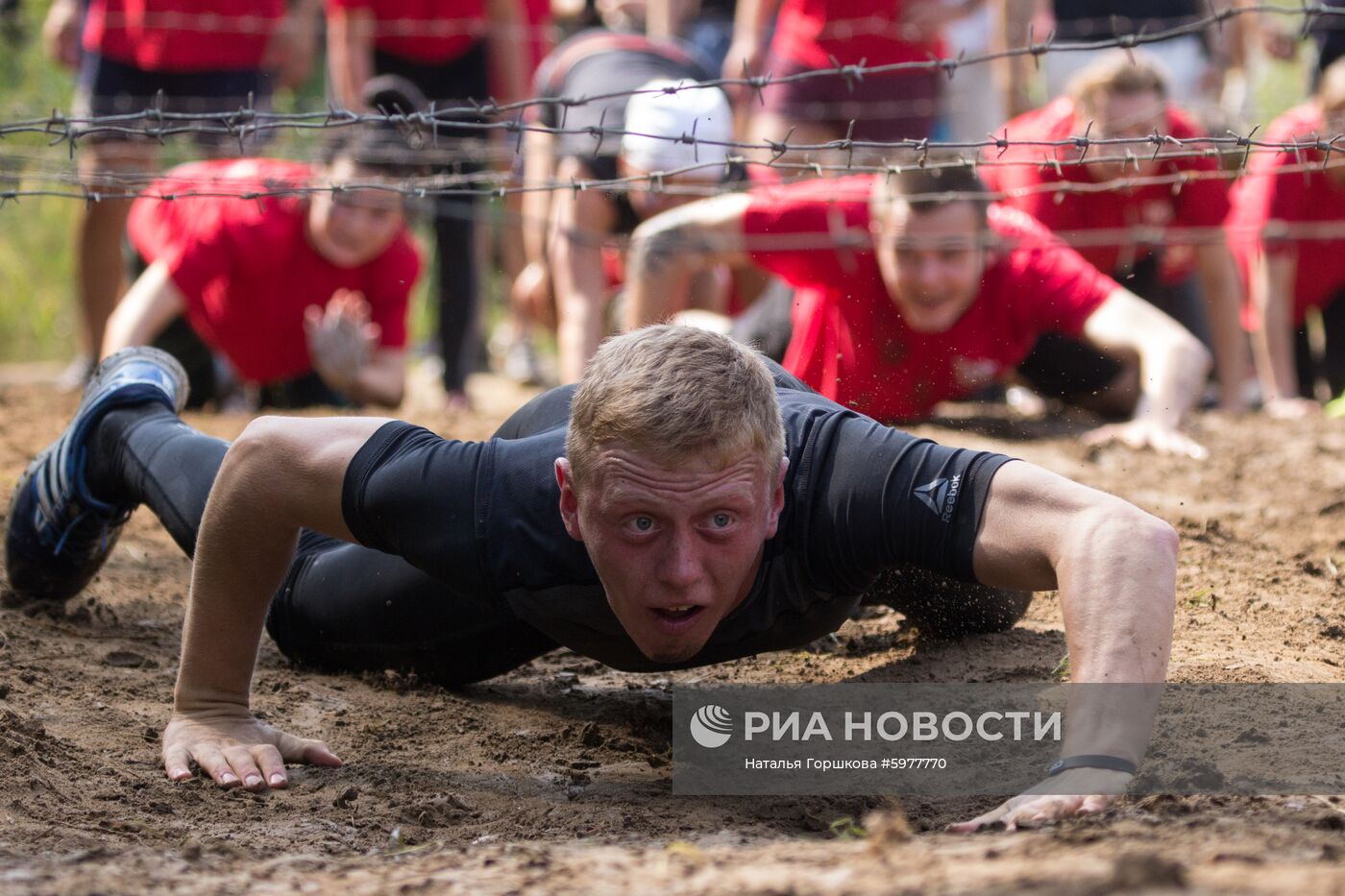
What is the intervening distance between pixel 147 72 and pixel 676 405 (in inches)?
191

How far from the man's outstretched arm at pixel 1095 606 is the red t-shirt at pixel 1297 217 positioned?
4.51 meters

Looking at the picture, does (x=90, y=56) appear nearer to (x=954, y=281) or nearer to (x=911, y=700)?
(x=954, y=281)

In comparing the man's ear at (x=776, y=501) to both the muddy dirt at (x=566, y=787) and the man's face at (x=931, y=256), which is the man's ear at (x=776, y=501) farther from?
the man's face at (x=931, y=256)

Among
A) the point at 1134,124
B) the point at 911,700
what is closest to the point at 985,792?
the point at 911,700

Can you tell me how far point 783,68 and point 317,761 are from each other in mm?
4298

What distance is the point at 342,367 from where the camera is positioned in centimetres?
620

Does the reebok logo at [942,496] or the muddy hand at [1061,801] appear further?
the reebok logo at [942,496]

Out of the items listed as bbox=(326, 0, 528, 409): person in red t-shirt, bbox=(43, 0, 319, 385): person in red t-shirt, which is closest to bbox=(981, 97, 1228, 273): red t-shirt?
bbox=(326, 0, 528, 409): person in red t-shirt

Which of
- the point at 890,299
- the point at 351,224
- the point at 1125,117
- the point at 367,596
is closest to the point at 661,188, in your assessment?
the point at 367,596

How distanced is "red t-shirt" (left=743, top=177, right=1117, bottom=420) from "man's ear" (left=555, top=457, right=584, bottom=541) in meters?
2.19

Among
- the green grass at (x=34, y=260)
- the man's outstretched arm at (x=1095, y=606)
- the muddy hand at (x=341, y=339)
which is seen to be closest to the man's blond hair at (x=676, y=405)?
the man's outstretched arm at (x=1095, y=606)

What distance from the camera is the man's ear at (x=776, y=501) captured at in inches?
97.7

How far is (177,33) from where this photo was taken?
250 inches

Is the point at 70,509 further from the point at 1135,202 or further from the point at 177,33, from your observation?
the point at 1135,202
